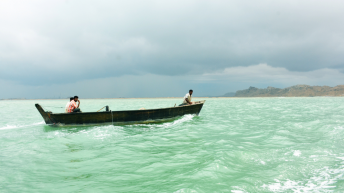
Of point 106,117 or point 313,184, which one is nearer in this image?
point 313,184

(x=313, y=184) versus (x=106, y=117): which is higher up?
(x=106, y=117)

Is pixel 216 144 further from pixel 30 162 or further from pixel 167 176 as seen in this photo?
pixel 30 162

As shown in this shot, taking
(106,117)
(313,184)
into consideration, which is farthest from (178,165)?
(106,117)

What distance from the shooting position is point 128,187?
447 centimetres

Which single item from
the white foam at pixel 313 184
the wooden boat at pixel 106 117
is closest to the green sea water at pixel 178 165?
the white foam at pixel 313 184

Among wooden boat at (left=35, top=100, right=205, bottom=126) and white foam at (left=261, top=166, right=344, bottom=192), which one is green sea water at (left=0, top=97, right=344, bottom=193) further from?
wooden boat at (left=35, top=100, right=205, bottom=126)

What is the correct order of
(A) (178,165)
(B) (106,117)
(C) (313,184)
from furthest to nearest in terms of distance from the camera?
(B) (106,117) < (A) (178,165) < (C) (313,184)

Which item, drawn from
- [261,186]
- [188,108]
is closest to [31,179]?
[261,186]

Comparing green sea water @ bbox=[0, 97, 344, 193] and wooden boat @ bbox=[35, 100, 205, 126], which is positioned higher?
wooden boat @ bbox=[35, 100, 205, 126]

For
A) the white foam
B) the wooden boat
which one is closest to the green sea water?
the white foam

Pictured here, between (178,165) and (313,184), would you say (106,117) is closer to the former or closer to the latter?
(178,165)

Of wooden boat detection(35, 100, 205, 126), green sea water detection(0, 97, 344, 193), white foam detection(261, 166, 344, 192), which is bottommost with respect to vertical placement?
white foam detection(261, 166, 344, 192)

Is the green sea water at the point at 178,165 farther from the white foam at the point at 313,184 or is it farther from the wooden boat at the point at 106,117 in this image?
the wooden boat at the point at 106,117

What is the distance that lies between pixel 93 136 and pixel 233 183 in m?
8.54
